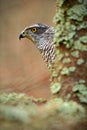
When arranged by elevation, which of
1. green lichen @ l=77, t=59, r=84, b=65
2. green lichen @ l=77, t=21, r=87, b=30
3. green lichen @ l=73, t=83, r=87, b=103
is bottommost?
green lichen @ l=73, t=83, r=87, b=103

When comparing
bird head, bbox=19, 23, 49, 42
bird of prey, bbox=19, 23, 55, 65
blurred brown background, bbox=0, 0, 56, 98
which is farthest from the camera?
blurred brown background, bbox=0, 0, 56, 98

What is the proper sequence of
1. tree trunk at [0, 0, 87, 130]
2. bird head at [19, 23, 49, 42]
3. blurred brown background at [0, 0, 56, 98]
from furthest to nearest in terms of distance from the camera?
blurred brown background at [0, 0, 56, 98], bird head at [19, 23, 49, 42], tree trunk at [0, 0, 87, 130]

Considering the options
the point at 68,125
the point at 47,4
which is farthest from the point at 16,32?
the point at 68,125

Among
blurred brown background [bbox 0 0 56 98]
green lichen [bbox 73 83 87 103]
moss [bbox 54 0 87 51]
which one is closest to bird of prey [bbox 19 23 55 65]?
moss [bbox 54 0 87 51]

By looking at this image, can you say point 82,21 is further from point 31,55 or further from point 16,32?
point 16,32

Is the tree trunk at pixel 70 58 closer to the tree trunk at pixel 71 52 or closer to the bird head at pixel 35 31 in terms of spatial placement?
the tree trunk at pixel 71 52

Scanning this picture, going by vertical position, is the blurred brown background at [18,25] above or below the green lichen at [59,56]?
above

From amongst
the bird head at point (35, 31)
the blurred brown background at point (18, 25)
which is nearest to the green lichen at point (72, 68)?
the bird head at point (35, 31)

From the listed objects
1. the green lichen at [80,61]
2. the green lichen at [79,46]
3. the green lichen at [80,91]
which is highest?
the green lichen at [79,46]

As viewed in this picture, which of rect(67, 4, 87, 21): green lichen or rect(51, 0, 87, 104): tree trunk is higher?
rect(67, 4, 87, 21): green lichen

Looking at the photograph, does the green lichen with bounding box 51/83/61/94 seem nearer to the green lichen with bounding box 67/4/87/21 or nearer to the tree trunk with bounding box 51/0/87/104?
the tree trunk with bounding box 51/0/87/104

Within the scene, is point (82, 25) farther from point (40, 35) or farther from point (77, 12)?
point (40, 35)

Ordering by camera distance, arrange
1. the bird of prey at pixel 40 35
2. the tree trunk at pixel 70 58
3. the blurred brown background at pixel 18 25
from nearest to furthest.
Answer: the tree trunk at pixel 70 58, the bird of prey at pixel 40 35, the blurred brown background at pixel 18 25

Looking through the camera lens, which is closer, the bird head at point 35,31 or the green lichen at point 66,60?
the green lichen at point 66,60
